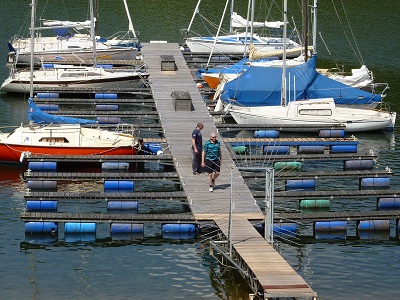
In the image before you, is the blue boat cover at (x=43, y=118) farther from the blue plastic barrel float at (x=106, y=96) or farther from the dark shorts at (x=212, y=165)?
the dark shorts at (x=212, y=165)

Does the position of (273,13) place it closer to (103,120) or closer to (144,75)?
(144,75)

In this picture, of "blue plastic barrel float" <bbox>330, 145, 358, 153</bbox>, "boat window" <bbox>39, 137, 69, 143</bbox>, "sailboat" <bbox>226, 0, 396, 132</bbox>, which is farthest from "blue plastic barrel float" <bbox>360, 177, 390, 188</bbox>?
"boat window" <bbox>39, 137, 69, 143</bbox>

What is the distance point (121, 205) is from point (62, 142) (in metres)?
7.96

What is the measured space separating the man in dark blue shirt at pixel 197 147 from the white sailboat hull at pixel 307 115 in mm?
11987

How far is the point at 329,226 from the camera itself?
41.8 m

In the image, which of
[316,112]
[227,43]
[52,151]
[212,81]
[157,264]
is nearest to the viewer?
[157,264]

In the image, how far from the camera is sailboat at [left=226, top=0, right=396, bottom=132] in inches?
2254

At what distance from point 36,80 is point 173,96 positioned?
1091 cm

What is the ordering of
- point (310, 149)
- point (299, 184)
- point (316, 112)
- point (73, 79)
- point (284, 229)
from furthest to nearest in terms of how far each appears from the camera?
point (73, 79) → point (316, 112) → point (310, 149) → point (299, 184) → point (284, 229)

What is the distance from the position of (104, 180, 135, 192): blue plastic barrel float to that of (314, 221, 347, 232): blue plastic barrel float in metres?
8.66

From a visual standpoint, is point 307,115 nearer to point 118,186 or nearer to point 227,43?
point 118,186

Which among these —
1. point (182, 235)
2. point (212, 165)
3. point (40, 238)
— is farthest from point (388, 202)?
point (40, 238)

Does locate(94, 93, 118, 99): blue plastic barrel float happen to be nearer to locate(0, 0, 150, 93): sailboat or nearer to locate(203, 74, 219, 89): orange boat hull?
locate(0, 0, 150, 93): sailboat

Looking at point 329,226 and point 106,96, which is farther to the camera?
point 106,96
